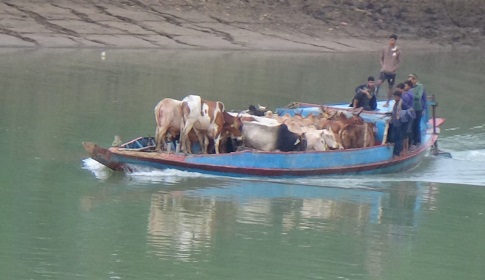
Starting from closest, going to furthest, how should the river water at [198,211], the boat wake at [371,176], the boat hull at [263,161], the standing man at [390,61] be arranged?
the river water at [198,211]
the boat hull at [263,161]
the boat wake at [371,176]
the standing man at [390,61]

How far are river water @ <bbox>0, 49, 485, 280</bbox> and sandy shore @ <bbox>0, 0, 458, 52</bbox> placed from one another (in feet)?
25.2

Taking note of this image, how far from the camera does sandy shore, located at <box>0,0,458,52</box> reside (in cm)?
3462

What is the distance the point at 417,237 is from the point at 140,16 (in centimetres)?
2368

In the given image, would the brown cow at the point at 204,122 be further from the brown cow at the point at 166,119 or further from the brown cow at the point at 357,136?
the brown cow at the point at 357,136

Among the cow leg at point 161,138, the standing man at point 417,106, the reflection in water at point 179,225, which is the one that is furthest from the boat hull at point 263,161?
the standing man at point 417,106

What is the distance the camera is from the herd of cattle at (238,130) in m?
17.5

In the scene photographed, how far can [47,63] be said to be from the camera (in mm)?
30391

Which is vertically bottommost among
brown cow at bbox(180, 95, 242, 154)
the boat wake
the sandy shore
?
the boat wake

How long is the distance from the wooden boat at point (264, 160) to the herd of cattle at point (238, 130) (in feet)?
0.89

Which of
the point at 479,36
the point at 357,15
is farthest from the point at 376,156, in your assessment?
the point at 479,36

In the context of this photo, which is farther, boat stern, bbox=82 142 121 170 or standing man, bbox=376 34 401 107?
standing man, bbox=376 34 401 107

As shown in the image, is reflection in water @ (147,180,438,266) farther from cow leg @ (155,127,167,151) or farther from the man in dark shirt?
the man in dark shirt

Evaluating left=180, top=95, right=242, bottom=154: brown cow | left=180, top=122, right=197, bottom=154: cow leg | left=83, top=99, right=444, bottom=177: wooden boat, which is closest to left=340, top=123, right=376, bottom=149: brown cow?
left=83, top=99, right=444, bottom=177: wooden boat

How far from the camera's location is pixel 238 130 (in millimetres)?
17875
